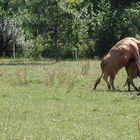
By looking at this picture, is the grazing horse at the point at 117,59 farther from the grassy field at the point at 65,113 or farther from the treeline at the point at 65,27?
the treeline at the point at 65,27

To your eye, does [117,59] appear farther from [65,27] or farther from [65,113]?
[65,27]

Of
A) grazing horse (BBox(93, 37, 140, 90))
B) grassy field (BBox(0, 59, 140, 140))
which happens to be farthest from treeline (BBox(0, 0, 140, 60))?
grassy field (BBox(0, 59, 140, 140))

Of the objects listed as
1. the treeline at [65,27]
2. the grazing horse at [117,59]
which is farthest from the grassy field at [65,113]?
the treeline at [65,27]

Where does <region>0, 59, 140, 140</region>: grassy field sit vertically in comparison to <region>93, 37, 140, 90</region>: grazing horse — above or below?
below

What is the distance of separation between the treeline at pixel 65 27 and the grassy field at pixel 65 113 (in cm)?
1992

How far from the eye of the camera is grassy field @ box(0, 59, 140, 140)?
9.70 m

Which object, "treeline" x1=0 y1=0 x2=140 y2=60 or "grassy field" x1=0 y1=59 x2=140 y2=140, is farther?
"treeline" x1=0 y1=0 x2=140 y2=60

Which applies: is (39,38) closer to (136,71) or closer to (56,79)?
(56,79)

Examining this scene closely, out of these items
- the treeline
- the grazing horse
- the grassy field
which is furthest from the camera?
the treeline

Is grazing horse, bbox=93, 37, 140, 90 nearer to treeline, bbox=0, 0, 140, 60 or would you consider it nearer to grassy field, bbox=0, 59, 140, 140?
grassy field, bbox=0, 59, 140, 140

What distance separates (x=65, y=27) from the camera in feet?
129

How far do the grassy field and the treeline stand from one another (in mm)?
19916

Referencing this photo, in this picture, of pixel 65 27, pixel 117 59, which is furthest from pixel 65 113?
pixel 65 27

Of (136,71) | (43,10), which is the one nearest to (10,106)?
(136,71)
